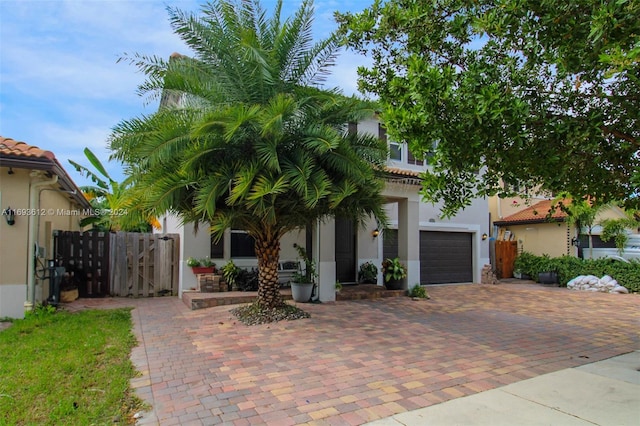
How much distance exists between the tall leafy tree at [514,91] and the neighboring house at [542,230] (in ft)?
45.0

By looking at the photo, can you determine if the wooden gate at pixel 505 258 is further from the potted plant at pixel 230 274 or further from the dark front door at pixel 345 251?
the potted plant at pixel 230 274

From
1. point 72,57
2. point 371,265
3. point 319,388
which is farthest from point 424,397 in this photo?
point 72,57

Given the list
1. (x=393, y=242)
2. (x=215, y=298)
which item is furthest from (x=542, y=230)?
(x=215, y=298)

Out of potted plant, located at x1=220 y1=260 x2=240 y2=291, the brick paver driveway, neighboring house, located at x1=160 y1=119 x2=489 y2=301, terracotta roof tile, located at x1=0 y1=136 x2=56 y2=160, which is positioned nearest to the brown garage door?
neighboring house, located at x1=160 y1=119 x2=489 y2=301

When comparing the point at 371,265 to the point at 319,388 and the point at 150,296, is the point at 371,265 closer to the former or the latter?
the point at 150,296

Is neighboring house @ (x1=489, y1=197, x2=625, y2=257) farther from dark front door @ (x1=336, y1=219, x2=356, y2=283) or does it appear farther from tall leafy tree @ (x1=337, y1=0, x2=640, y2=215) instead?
tall leafy tree @ (x1=337, y1=0, x2=640, y2=215)

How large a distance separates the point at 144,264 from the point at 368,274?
7.66 m

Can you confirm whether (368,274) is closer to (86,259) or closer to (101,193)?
(86,259)

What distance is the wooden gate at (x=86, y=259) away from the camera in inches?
477

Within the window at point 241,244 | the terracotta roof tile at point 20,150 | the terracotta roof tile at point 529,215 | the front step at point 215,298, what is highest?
the terracotta roof tile at point 20,150

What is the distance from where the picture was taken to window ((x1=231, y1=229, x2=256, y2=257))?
12977mm

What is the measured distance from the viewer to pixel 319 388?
4988mm

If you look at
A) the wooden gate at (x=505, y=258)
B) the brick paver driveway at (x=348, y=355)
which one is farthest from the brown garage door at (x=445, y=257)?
the brick paver driveway at (x=348, y=355)

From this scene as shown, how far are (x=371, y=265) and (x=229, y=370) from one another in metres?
9.36
